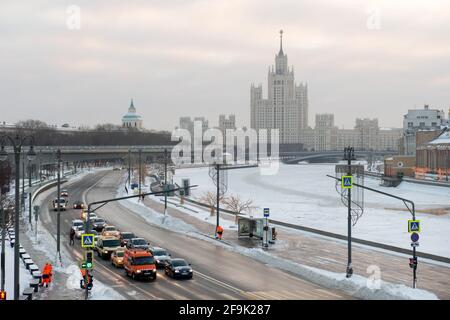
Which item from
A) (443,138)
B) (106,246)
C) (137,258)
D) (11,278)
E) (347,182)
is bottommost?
(106,246)

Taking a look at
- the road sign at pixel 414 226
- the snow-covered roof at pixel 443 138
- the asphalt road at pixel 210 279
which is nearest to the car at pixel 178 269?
the asphalt road at pixel 210 279

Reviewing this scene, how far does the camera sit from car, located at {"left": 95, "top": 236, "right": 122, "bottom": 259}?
33812 mm

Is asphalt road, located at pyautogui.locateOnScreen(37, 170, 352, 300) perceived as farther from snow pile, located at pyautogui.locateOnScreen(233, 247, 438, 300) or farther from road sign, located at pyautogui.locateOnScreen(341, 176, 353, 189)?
road sign, located at pyautogui.locateOnScreen(341, 176, 353, 189)

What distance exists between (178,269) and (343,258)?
9.75 meters

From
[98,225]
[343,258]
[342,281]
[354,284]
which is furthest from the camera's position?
[98,225]

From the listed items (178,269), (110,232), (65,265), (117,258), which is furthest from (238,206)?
(178,269)

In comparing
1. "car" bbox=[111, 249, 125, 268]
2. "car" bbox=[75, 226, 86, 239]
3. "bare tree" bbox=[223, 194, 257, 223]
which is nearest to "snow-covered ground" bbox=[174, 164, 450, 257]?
"bare tree" bbox=[223, 194, 257, 223]

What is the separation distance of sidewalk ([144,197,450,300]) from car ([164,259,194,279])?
6.53 metres

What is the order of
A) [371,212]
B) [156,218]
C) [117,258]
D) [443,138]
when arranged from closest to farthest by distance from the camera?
1. [117,258]
2. [156,218]
3. [371,212]
4. [443,138]

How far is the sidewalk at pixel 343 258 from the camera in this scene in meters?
26.6

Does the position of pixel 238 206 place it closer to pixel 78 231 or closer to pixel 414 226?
pixel 78 231

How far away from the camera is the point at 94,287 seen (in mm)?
25328

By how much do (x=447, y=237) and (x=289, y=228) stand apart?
1135 cm
